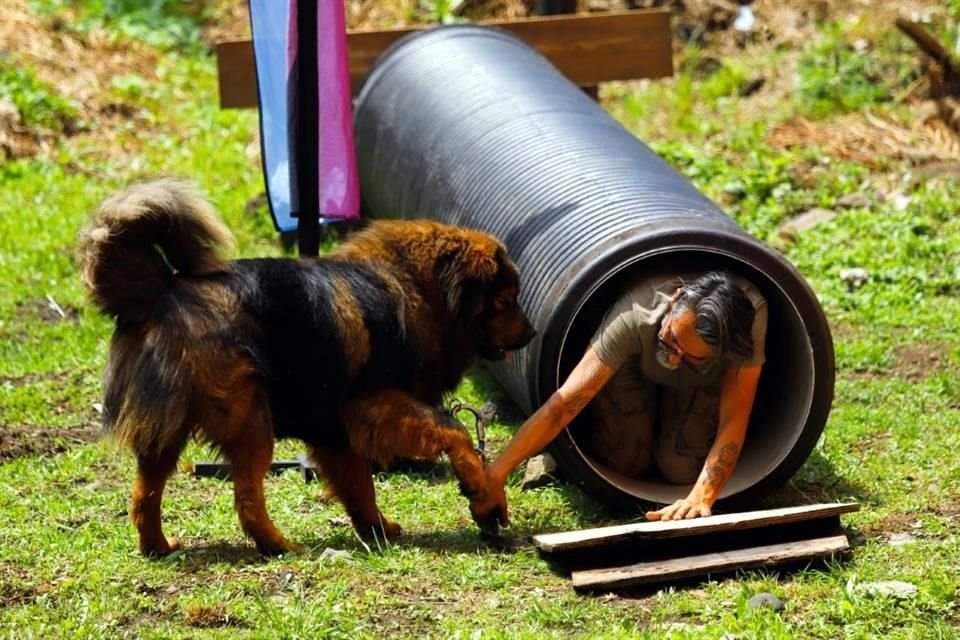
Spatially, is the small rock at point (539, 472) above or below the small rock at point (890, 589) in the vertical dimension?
below

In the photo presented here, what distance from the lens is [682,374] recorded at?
6.57 m

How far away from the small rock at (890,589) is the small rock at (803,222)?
18.4ft

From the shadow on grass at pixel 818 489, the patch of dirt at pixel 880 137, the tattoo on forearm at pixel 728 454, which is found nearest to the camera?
the tattoo on forearm at pixel 728 454

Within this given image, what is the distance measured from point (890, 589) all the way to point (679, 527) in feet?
2.77

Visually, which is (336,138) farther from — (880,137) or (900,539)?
(880,137)

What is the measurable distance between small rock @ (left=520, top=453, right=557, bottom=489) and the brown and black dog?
893mm

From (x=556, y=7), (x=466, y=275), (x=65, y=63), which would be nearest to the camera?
(x=466, y=275)

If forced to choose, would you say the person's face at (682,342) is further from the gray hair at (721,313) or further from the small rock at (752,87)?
the small rock at (752,87)

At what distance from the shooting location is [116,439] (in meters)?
5.60

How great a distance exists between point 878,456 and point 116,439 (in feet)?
12.6

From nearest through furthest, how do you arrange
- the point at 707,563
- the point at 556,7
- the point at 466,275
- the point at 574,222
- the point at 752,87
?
the point at 707,563, the point at 466,275, the point at 574,222, the point at 556,7, the point at 752,87

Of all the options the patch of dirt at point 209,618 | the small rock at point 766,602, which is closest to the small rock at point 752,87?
the small rock at point 766,602

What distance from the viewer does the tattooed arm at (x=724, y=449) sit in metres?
6.02

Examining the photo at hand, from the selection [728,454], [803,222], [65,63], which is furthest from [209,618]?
[65,63]
